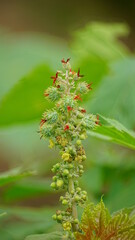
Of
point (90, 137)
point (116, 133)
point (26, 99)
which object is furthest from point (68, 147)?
point (90, 137)

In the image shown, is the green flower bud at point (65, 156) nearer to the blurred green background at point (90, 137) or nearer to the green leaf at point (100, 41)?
the blurred green background at point (90, 137)

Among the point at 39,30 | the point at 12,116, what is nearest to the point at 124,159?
the point at 12,116

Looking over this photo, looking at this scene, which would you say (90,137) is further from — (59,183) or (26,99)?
(59,183)

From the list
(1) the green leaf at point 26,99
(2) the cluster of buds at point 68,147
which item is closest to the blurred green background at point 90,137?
(1) the green leaf at point 26,99

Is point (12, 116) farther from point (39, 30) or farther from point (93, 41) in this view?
point (39, 30)

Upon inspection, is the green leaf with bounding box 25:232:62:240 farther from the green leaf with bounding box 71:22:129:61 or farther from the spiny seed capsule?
the green leaf with bounding box 71:22:129:61
